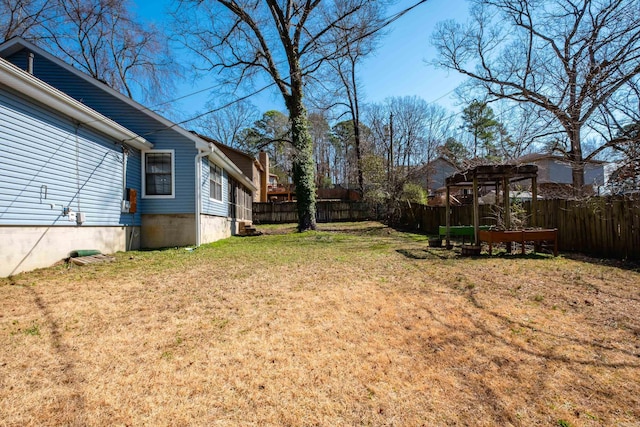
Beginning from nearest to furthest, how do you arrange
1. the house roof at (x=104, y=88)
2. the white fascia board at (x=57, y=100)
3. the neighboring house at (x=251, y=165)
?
the white fascia board at (x=57, y=100)
the house roof at (x=104, y=88)
the neighboring house at (x=251, y=165)

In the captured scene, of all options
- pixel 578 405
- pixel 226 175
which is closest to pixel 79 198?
pixel 226 175

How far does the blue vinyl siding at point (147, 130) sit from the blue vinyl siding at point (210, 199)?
2.05ft

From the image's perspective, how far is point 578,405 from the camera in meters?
2.04

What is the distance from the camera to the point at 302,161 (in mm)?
14266

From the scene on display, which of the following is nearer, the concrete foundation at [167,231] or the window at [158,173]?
the concrete foundation at [167,231]

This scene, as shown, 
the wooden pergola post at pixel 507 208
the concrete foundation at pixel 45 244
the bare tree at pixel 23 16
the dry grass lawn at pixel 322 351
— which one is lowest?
the dry grass lawn at pixel 322 351

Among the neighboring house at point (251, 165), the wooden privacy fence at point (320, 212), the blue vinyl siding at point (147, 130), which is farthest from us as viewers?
the wooden privacy fence at point (320, 212)

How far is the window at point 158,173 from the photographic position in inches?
379

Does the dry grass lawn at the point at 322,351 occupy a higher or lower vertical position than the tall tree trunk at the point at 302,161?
lower

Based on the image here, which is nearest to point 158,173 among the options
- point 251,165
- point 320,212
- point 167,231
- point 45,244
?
point 167,231

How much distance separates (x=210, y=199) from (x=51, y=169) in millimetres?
4855

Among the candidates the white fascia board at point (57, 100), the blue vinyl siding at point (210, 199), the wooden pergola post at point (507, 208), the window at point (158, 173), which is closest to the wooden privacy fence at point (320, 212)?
the blue vinyl siding at point (210, 199)

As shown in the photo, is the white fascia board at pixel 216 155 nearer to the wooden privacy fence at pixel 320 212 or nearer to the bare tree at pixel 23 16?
the wooden privacy fence at pixel 320 212

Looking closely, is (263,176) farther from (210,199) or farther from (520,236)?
(520,236)
